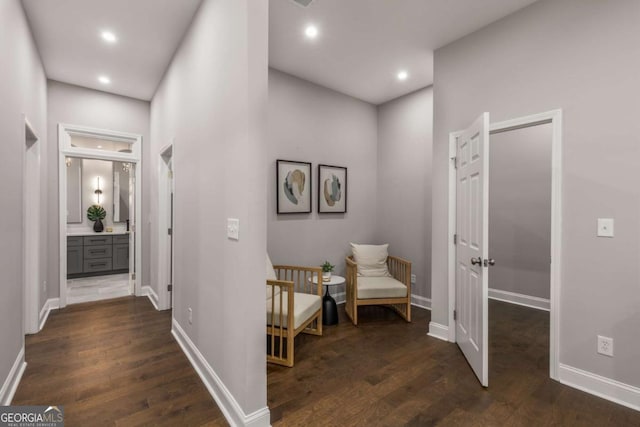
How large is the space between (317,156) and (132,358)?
9.45ft

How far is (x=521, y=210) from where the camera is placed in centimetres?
423

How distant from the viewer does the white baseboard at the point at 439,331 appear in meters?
3.09

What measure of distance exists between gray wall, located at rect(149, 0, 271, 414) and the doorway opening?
1.60 m

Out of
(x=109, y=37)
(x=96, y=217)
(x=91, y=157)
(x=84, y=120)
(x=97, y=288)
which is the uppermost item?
(x=109, y=37)

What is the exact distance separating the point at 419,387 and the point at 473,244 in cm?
114

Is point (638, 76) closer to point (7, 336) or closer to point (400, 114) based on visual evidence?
point (400, 114)

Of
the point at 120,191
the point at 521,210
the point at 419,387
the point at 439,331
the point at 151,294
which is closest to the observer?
the point at 419,387

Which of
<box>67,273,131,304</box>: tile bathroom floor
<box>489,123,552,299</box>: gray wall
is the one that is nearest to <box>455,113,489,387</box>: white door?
<box>489,123,552,299</box>: gray wall

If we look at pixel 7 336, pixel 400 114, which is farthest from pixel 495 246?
pixel 7 336

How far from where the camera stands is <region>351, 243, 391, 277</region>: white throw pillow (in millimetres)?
3938

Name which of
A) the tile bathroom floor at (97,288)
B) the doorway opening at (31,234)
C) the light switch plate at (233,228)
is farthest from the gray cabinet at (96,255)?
the light switch plate at (233,228)

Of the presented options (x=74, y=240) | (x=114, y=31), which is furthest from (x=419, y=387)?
(x=74, y=240)

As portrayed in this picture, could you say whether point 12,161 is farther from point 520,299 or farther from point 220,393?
point 520,299

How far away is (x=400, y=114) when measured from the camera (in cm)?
441
